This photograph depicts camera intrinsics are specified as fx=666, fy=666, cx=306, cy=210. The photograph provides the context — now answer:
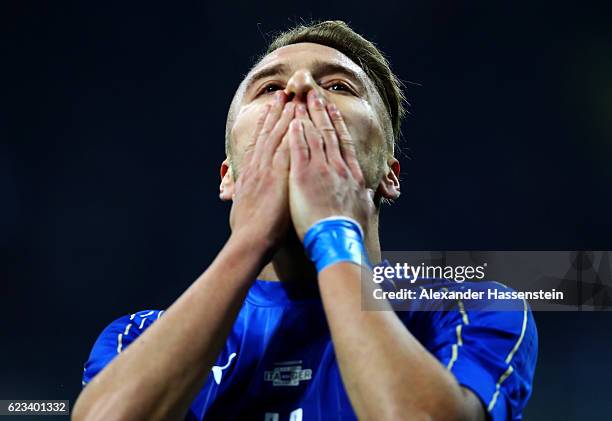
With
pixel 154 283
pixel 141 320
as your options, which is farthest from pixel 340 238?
pixel 154 283

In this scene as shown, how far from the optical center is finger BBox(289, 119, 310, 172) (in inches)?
75.0

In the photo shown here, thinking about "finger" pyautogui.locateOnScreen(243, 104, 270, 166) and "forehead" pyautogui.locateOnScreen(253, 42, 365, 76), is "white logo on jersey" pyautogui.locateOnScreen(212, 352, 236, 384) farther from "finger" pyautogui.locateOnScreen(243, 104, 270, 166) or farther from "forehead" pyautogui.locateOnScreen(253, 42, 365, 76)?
"forehead" pyautogui.locateOnScreen(253, 42, 365, 76)

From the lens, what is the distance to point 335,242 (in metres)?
1.66

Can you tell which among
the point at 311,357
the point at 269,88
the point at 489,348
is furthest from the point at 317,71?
the point at 489,348

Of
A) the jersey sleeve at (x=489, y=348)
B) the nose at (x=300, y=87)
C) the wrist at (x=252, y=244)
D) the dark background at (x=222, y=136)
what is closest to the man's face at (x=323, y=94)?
the nose at (x=300, y=87)

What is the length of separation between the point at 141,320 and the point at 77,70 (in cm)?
531

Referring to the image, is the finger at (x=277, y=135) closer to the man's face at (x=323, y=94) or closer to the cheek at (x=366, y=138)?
the man's face at (x=323, y=94)

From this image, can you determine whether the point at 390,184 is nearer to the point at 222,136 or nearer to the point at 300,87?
the point at 300,87

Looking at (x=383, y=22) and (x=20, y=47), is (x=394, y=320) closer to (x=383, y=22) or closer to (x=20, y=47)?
(x=383, y=22)

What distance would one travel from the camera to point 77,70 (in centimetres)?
679

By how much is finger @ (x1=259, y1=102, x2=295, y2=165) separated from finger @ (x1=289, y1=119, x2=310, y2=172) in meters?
0.03

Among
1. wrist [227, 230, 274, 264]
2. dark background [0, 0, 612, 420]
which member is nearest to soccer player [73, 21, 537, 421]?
wrist [227, 230, 274, 264]

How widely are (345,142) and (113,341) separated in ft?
3.02

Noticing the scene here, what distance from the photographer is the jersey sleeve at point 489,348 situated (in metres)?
1.59
